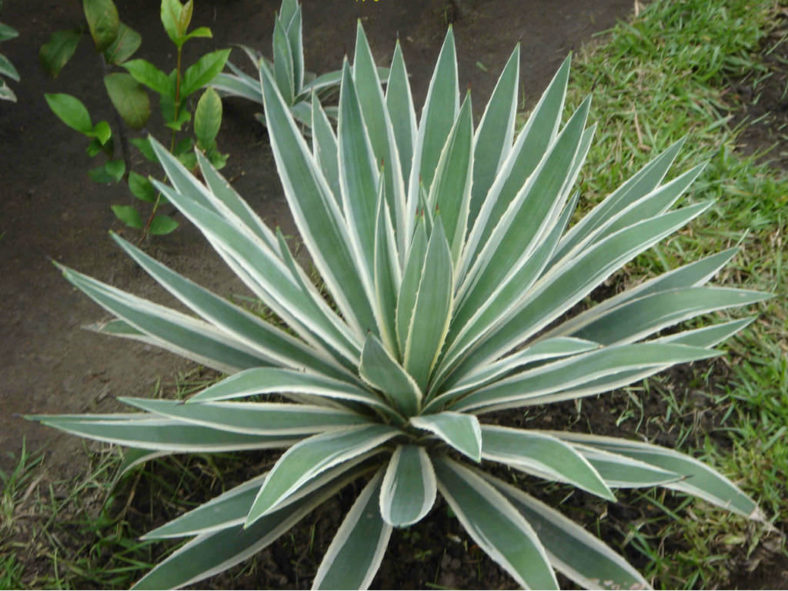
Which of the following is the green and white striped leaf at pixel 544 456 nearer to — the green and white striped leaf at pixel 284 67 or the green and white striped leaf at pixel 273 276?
the green and white striped leaf at pixel 273 276

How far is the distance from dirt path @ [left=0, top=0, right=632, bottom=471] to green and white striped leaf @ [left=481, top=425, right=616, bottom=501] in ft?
3.45

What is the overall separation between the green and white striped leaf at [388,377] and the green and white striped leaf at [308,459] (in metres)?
0.09

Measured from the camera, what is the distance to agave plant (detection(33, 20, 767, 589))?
1.62m

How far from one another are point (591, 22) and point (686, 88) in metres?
0.50

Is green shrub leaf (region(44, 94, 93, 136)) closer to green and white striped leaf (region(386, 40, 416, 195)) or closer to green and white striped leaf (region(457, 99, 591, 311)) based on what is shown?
green and white striped leaf (region(386, 40, 416, 195))

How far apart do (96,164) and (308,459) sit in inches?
68.0

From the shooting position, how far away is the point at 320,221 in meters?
1.84

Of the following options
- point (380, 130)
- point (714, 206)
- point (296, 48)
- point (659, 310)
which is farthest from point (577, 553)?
point (296, 48)

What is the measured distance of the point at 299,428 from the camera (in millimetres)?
1778

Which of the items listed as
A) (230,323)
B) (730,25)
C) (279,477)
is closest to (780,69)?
(730,25)

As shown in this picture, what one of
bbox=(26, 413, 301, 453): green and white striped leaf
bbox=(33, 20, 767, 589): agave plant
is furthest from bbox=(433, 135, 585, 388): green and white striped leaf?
bbox=(26, 413, 301, 453): green and white striped leaf

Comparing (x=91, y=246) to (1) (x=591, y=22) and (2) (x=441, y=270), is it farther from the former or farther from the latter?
(1) (x=591, y=22)

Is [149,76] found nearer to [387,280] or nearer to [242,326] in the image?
[242,326]

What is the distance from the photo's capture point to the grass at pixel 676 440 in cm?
195
